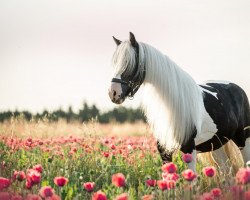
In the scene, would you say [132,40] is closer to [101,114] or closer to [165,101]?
[165,101]

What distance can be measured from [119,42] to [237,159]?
239 cm

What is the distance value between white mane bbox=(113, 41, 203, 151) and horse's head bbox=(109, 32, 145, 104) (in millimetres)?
11

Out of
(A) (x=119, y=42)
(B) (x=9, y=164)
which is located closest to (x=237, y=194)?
(A) (x=119, y=42)

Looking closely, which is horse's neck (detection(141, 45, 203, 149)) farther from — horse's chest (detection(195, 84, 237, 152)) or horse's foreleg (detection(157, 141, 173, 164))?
horse's chest (detection(195, 84, 237, 152))

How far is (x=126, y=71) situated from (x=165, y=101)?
1.82 feet

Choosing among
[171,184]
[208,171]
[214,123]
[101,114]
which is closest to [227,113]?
[214,123]

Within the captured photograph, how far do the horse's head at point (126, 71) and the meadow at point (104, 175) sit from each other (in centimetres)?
89

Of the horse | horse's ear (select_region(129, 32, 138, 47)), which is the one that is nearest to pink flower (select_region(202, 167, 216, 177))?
the horse

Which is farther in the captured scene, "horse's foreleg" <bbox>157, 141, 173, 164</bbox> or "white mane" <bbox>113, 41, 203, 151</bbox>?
"horse's foreleg" <bbox>157, 141, 173, 164</bbox>

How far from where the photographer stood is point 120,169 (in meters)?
6.25

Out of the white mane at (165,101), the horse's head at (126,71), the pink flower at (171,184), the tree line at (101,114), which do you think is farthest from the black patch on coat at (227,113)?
the tree line at (101,114)

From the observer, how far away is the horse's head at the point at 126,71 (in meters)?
4.97

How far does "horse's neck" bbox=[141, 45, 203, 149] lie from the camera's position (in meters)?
5.18

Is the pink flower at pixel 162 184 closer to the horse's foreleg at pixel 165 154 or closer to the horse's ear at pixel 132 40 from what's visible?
the horse's foreleg at pixel 165 154
